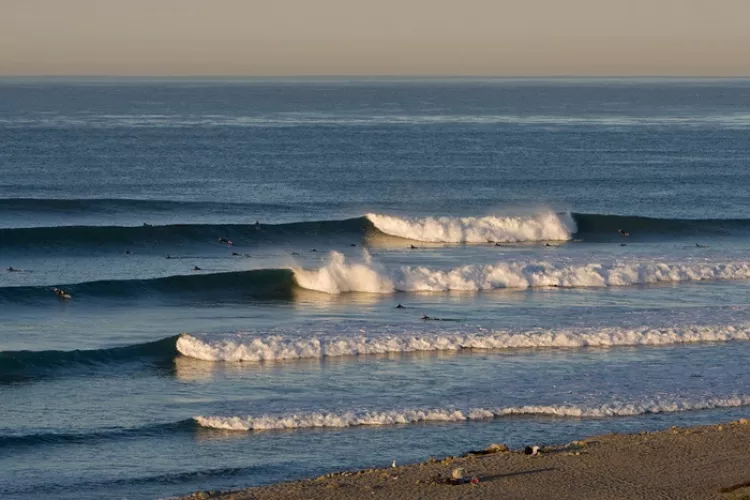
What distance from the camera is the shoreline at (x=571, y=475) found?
46.6 ft

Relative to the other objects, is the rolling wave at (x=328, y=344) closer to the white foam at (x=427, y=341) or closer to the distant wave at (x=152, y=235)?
the white foam at (x=427, y=341)

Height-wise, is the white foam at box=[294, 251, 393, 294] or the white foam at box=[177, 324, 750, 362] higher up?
the white foam at box=[294, 251, 393, 294]

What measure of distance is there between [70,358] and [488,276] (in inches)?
468

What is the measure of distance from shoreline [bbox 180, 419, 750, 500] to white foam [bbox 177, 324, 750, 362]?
691cm

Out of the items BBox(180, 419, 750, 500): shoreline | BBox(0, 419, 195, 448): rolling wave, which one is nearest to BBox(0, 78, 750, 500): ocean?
BBox(0, 419, 195, 448): rolling wave

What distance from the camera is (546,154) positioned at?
66062mm

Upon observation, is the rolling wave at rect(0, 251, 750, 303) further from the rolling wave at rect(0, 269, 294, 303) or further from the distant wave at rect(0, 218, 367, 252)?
the distant wave at rect(0, 218, 367, 252)

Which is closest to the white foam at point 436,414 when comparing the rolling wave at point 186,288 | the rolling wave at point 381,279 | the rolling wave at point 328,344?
the rolling wave at point 328,344

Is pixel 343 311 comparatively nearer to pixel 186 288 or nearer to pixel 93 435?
pixel 186 288

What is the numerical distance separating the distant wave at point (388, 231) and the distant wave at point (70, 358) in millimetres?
13192

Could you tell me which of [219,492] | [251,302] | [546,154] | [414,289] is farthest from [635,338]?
[546,154]

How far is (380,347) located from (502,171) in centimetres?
3549

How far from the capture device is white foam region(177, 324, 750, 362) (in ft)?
74.9

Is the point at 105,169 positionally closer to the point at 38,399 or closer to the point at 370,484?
the point at 38,399
